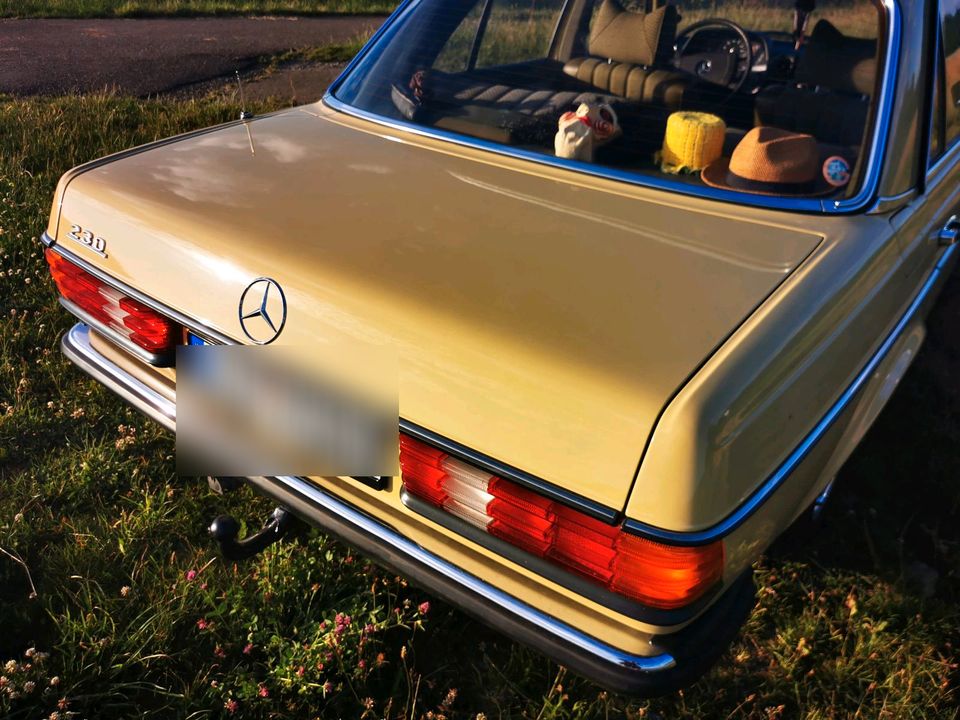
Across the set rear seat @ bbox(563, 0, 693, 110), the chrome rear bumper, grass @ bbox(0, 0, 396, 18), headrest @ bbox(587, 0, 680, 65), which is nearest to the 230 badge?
the chrome rear bumper

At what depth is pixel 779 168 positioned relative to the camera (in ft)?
6.81

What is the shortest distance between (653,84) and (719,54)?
1.01 m

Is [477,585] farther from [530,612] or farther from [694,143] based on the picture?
[694,143]

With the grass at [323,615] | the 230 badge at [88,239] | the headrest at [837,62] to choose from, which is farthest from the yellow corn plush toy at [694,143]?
the 230 badge at [88,239]

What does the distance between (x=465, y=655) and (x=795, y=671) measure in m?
0.94

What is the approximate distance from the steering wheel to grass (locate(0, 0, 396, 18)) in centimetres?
1136

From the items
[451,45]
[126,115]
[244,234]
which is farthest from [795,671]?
[126,115]

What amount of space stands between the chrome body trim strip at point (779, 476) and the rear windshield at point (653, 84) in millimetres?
473

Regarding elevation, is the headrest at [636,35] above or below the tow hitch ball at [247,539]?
above

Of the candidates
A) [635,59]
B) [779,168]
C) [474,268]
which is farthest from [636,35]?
[474,268]

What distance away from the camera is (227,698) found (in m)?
2.04

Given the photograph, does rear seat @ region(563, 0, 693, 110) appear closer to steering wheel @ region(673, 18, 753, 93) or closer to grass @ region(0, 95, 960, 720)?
steering wheel @ region(673, 18, 753, 93)

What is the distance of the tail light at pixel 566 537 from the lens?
4.73 feet

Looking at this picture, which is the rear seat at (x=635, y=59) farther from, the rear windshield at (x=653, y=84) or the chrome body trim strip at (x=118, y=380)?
the chrome body trim strip at (x=118, y=380)
